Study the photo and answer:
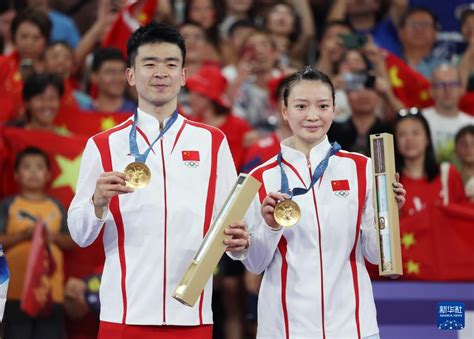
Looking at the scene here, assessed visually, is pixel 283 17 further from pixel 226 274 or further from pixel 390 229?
pixel 390 229

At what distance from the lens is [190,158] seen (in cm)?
582

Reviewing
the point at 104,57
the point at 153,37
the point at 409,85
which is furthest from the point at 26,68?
the point at 153,37

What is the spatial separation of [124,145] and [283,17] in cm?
594

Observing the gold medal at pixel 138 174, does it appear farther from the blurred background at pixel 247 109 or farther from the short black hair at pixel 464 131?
the short black hair at pixel 464 131

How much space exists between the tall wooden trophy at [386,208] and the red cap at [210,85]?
13.6 feet

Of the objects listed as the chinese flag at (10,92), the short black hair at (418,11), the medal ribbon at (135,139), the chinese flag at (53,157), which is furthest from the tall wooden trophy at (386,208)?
the short black hair at (418,11)

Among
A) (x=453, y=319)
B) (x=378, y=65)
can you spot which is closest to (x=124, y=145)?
(x=453, y=319)

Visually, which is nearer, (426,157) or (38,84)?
(426,157)

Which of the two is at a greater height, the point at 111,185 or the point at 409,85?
the point at 409,85

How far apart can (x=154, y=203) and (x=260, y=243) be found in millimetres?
559

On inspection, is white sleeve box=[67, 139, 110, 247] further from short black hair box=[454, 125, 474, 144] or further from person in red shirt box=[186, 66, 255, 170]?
short black hair box=[454, 125, 474, 144]

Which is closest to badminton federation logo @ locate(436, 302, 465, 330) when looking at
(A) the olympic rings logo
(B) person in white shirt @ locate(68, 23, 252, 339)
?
(B) person in white shirt @ locate(68, 23, 252, 339)

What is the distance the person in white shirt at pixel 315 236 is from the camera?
5742 mm

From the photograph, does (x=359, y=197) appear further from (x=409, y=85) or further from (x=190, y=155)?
(x=409, y=85)
